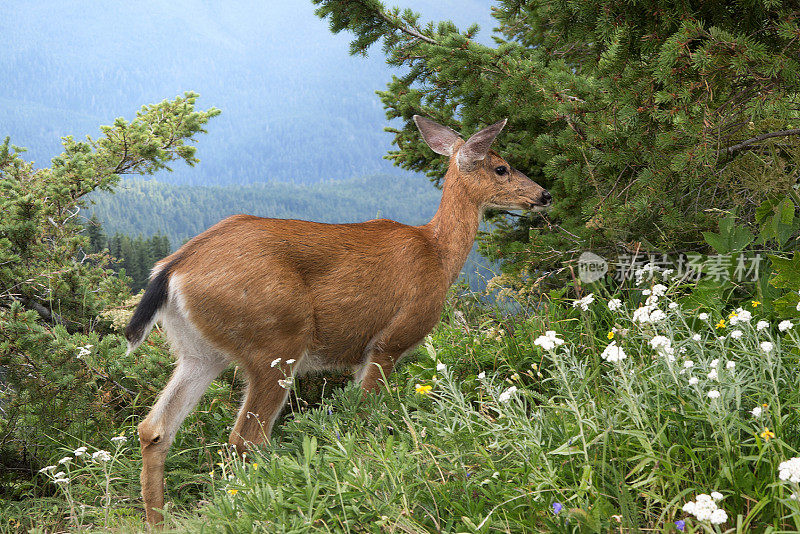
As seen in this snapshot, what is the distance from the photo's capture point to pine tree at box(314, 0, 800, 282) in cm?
362

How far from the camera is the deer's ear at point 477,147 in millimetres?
4660

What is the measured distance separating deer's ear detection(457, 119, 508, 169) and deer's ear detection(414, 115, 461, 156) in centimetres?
25

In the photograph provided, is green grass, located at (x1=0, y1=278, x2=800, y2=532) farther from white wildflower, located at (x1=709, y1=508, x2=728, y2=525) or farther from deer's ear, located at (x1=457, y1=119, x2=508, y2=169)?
deer's ear, located at (x1=457, y1=119, x2=508, y2=169)

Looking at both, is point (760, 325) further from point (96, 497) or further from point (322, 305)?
point (96, 497)

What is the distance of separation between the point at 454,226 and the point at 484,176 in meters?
0.45

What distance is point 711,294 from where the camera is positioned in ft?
13.6

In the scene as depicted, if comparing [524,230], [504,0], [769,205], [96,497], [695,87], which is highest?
[504,0]

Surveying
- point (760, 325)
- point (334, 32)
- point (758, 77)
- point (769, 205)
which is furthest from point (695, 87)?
point (334, 32)

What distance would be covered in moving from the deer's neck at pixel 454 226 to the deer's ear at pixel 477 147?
0.17m

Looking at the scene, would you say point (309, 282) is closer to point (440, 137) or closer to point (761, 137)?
point (440, 137)

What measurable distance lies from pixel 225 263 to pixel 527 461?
7.21 ft

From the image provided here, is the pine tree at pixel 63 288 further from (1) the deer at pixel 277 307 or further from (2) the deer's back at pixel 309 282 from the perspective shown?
(2) the deer's back at pixel 309 282

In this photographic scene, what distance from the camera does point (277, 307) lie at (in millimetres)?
3875

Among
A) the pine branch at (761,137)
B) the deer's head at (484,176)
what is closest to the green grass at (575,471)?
the pine branch at (761,137)
